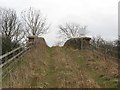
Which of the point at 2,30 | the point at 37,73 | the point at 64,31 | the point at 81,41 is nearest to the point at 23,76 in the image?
the point at 37,73

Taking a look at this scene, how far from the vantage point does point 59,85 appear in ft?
34.6

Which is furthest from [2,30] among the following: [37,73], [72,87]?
[72,87]

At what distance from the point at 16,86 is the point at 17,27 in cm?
5139

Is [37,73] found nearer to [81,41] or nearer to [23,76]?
[23,76]

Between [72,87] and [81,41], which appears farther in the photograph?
[81,41]

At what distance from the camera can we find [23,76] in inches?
482

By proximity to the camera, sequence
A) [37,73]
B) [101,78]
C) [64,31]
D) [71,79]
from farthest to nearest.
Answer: [64,31] → [37,73] → [101,78] → [71,79]

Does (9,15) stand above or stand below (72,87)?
above

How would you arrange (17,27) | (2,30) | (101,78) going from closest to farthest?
(101,78) < (2,30) < (17,27)

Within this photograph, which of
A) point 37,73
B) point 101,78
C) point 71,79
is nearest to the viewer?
point 71,79

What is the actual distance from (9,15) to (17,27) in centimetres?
297

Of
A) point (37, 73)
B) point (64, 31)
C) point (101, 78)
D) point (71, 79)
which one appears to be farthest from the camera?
point (64, 31)

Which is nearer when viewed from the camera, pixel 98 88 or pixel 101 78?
pixel 98 88

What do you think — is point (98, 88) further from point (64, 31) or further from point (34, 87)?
point (64, 31)
